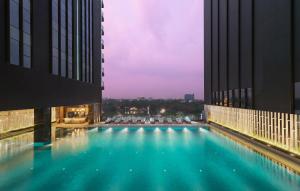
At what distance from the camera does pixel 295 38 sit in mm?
15336

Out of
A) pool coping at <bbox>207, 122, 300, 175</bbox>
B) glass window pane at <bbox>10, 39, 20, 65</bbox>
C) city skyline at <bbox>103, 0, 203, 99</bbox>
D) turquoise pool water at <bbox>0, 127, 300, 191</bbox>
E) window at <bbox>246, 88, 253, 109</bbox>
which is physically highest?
city skyline at <bbox>103, 0, 203, 99</bbox>

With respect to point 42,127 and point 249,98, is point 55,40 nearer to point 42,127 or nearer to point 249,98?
point 42,127

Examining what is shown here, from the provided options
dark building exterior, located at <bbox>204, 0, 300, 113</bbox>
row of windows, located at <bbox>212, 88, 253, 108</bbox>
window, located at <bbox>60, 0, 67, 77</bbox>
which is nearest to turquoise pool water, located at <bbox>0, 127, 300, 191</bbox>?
dark building exterior, located at <bbox>204, 0, 300, 113</bbox>

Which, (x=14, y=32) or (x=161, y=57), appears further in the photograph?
(x=161, y=57)

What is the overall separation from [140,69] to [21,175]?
88288 mm

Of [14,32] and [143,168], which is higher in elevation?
[14,32]

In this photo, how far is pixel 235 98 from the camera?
26.8m

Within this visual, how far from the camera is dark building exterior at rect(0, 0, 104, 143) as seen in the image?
14.4 metres

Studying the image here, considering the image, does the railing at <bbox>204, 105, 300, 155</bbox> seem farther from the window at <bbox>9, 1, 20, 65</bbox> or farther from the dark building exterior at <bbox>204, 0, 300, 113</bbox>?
the window at <bbox>9, 1, 20, 65</bbox>

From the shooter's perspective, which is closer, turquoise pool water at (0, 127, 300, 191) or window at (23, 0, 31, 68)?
turquoise pool water at (0, 127, 300, 191)

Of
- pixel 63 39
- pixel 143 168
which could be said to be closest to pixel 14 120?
pixel 63 39

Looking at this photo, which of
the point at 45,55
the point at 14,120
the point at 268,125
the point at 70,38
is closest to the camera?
the point at 268,125

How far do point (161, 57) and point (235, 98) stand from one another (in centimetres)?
7419

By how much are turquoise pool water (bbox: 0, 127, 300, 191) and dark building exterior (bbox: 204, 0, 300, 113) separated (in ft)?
12.7
